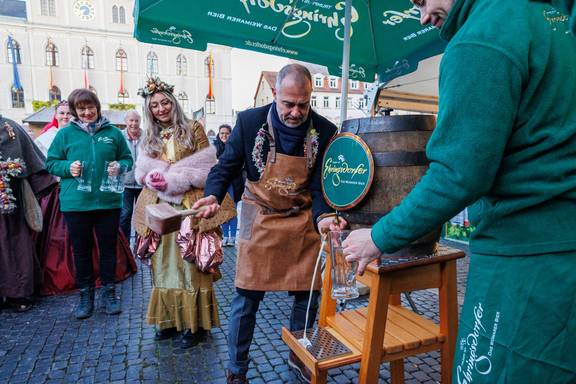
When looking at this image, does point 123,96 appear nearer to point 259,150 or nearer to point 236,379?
point 259,150

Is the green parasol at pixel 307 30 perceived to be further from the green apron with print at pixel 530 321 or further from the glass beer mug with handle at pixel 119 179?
the green apron with print at pixel 530 321

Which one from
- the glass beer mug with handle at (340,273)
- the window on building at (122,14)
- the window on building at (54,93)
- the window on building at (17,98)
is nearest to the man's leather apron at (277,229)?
the glass beer mug with handle at (340,273)

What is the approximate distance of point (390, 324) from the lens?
1936 mm

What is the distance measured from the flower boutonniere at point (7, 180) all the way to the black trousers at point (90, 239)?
1.74 feet

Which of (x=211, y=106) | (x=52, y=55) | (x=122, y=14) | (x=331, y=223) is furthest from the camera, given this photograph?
(x=211, y=106)

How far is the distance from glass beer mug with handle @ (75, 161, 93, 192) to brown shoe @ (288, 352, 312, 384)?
2.20 metres

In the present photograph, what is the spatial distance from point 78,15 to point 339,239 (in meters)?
46.1

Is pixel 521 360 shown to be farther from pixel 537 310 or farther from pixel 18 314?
pixel 18 314

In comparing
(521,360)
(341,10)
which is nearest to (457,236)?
(341,10)

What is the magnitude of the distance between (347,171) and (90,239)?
2.79 metres

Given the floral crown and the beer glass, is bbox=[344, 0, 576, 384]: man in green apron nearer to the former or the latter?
the floral crown

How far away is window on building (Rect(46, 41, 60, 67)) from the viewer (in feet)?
124

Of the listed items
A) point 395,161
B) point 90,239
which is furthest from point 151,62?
point 395,161

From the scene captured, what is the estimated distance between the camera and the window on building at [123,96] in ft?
128
